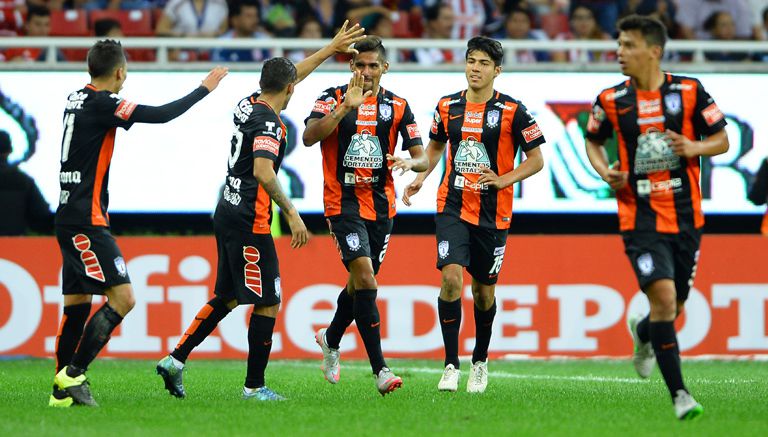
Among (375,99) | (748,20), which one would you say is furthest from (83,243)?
(748,20)

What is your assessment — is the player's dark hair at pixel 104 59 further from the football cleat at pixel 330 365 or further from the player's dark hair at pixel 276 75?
the football cleat at pixel 330 365

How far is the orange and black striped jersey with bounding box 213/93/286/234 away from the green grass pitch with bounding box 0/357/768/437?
4.02 feet

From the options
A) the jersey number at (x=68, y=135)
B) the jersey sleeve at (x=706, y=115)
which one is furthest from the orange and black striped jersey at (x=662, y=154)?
the jersey number at (x=68, y=135)

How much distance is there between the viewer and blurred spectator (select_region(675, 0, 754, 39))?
17.6 metres

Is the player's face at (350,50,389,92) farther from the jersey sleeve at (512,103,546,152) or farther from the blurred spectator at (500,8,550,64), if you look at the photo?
the blurred spectator at (500,8,550,64)

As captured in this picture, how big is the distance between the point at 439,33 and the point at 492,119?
7275 mm

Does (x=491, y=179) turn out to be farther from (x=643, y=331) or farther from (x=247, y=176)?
(x=247, y=176)

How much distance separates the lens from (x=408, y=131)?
9516mm

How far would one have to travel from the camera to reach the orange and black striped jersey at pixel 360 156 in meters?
9.38

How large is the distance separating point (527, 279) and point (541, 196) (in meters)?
1.77

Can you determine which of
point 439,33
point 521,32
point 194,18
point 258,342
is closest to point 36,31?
point 194,18

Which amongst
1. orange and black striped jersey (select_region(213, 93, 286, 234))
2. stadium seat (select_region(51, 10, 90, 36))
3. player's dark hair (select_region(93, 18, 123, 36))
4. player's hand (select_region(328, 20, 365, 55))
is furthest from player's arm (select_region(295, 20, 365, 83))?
stadium seat (select_region(51, 10, 90, 36))

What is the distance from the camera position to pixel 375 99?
949 centimetres

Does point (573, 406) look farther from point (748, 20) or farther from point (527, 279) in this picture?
point (748, 20)
